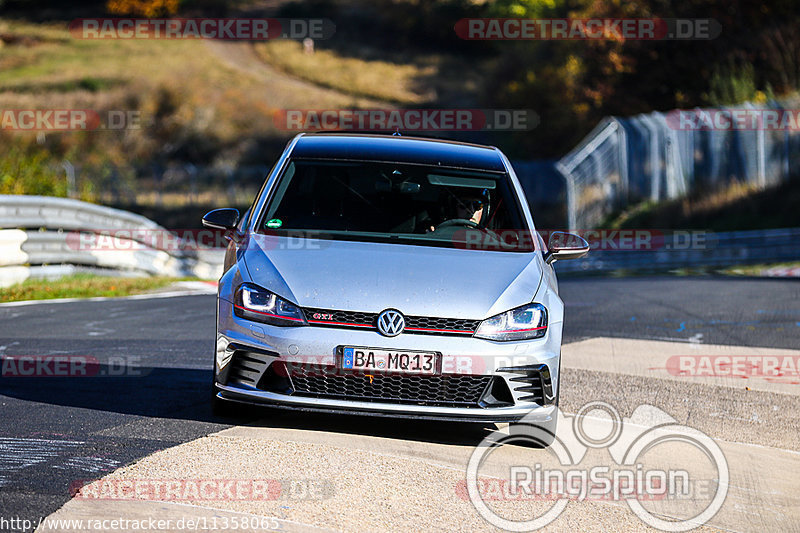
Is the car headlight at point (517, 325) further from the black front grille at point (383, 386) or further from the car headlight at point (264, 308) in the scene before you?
the car headlight at point (264, 308)

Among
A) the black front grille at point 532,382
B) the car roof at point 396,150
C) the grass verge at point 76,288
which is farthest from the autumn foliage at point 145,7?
the black front grille at point 532,382

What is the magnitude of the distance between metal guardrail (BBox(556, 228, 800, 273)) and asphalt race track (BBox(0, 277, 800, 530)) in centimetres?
764

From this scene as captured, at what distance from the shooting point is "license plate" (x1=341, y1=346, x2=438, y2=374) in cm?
598

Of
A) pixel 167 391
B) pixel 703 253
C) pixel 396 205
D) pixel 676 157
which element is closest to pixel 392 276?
pixel 396 205

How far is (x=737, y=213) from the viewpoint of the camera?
2677 centimetres

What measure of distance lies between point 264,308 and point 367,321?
22.7 inches

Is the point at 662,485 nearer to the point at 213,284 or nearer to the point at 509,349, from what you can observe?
the point at 509,349

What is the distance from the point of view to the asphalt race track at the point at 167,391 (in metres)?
5.67

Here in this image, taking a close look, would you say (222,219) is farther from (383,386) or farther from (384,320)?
(383,386)

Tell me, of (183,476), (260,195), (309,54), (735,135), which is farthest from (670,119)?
(309,54)

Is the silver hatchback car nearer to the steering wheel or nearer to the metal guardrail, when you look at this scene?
the steering wheel

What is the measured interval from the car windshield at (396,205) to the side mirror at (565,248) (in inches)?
8.7

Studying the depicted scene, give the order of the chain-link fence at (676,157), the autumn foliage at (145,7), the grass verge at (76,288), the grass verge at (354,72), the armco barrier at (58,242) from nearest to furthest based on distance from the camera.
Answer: the grass verge at (76,288) < the armco barrier at (58,242) < the chain-link fence at (676,157) < the grass verge at (354,72) < the autumn foliage at (145,7)

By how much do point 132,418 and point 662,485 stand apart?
3.01 m
